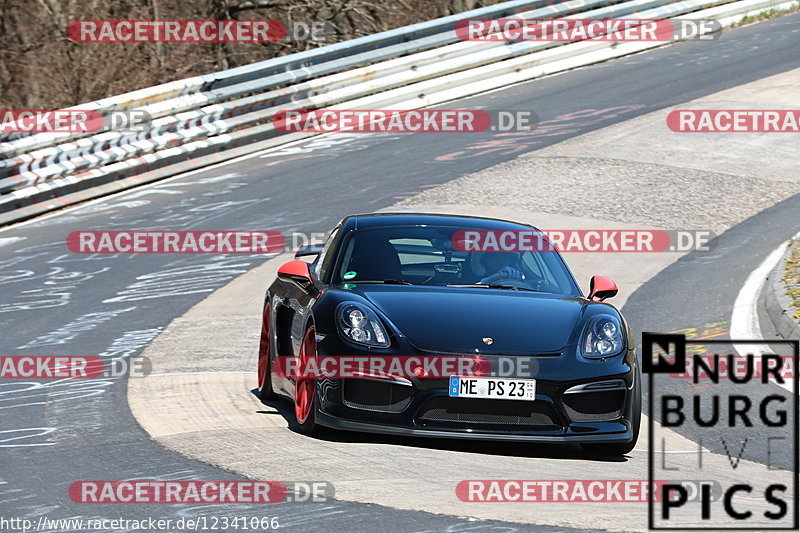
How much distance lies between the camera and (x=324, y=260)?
28.1ft

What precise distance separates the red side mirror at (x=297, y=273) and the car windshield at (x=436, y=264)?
174 millimetres

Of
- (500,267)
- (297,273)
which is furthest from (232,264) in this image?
(500,267)

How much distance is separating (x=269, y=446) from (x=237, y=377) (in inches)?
100

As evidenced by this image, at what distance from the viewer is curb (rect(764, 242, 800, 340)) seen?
34.6ft

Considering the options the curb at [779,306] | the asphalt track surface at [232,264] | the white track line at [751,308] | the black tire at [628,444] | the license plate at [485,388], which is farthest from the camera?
the curb at [779,306]

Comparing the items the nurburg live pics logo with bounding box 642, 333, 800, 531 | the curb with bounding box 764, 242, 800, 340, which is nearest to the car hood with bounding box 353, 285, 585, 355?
the nurburg live pics logo with bounding box 642, 333, 800, 531

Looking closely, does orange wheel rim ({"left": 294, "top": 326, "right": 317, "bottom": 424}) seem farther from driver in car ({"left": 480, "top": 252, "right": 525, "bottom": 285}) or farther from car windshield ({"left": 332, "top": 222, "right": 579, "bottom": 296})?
driver in car ({"left": 480, "top": 252, "right": 525, "bottom": 285})

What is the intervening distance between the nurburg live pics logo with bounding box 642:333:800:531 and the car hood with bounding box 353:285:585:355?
2.26 feet

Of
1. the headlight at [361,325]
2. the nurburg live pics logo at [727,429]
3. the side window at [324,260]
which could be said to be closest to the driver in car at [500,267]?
the side window at [324,260]

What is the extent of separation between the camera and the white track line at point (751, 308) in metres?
10.4

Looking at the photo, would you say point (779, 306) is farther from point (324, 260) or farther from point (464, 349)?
point (464, 349)

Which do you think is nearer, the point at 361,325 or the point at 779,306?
the point at 361,325

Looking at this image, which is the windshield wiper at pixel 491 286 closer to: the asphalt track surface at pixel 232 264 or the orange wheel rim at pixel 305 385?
the orange wheel rim at pixel 305 385

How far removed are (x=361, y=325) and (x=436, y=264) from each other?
1.21m
